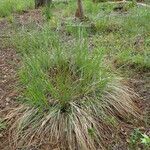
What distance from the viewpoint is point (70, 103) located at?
431 centimetres

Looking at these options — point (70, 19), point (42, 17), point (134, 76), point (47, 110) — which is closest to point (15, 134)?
point (47, 110)

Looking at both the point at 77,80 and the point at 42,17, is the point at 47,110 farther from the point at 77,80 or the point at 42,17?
the point at 42,17

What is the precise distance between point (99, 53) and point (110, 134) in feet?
3.56

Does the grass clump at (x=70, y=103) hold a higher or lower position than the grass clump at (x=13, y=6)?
higher

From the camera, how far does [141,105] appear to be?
472 cm

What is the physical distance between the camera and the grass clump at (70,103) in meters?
4.09

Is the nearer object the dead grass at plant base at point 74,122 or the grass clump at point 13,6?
the dead grass at plant base at point 74,122

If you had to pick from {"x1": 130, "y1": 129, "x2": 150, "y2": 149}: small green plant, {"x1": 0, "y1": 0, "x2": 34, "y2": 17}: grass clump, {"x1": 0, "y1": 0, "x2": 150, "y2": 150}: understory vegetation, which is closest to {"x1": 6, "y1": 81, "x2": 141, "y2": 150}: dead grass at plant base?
{"x1": 0, "y1": 0, "x2": 150, "y2": 150}: understory vegetation

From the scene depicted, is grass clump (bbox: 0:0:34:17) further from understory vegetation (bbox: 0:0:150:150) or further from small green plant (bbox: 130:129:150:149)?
small green plant (bbox: 130:129:150:149)

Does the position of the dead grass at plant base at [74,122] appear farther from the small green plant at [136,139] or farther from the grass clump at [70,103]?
the small green plant at [136,139]

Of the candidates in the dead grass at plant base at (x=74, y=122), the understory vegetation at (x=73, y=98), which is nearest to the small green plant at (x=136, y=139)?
the understory vegetation at (x=73, y=98)

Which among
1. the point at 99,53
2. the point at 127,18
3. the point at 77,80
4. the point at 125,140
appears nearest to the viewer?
the point at 125,140

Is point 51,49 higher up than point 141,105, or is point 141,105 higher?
point 51,49

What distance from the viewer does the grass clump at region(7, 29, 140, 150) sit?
13.4 feet
